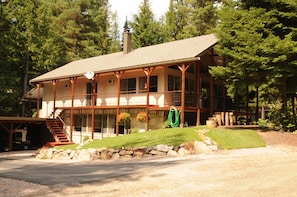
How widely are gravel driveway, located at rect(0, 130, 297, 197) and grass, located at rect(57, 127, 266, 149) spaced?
3503 millimetres

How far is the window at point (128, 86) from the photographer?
25.8 meters

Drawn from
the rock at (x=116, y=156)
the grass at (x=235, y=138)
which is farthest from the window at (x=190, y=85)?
the rock at (x=116, y=156)

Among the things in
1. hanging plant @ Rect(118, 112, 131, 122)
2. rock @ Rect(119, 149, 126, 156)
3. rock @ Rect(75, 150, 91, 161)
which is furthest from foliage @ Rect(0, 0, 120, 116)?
rock @ Rect(119, 149, 126, 156)

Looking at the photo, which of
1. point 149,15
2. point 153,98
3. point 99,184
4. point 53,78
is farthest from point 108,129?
point 149,15

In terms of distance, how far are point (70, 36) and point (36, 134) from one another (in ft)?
88.4

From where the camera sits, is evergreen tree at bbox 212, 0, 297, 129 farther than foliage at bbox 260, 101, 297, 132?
No

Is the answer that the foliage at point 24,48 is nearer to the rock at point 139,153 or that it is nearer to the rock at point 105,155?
the rock at point 105,155

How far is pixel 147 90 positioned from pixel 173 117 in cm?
257

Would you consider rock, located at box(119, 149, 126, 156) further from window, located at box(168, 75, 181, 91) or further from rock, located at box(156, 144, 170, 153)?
window, located at box(168, 75, 181, 91)

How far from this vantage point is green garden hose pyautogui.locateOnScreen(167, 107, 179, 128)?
2097 centimetres

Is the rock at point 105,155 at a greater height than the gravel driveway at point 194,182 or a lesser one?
lesser

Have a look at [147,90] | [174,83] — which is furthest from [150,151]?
[174,83]

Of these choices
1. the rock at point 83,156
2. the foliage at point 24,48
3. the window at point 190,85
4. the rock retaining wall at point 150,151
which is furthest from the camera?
the foliage at point 24,48

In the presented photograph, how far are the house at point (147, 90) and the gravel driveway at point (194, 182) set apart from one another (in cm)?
821
